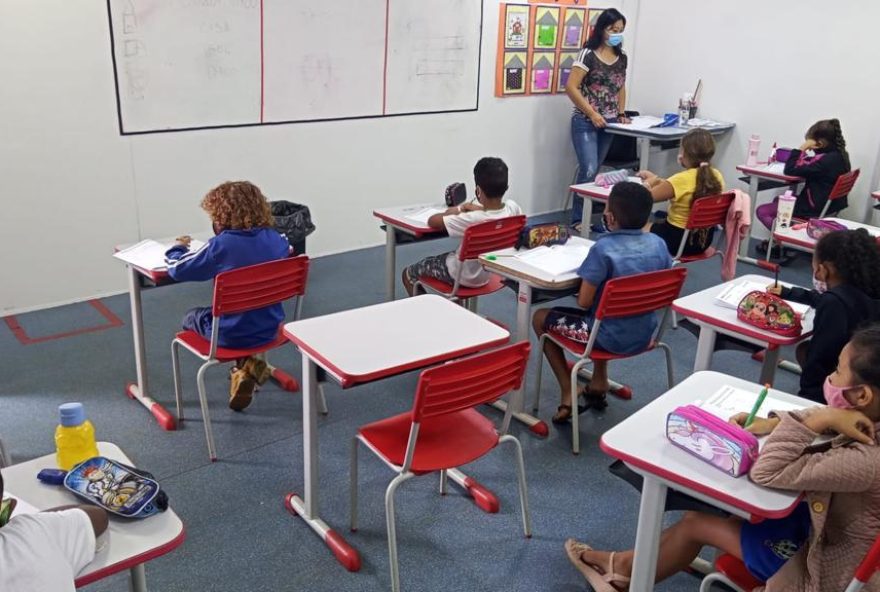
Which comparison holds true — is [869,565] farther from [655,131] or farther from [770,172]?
[655,131]

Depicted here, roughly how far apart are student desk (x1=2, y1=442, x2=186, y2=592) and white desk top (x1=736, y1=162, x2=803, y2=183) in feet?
16.7

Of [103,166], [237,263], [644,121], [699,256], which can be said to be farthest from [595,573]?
[644,121]

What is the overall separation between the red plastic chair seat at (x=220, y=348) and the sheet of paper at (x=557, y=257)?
3.58ft

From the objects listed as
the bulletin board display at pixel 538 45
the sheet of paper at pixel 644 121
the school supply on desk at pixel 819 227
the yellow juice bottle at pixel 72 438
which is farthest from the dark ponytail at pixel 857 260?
the bulletin board display at pixel 538 45

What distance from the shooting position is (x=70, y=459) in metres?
1.65

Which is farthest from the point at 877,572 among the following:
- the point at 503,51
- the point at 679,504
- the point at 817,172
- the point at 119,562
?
the point at 503,51

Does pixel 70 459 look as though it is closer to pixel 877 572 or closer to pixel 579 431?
pixel 877 572

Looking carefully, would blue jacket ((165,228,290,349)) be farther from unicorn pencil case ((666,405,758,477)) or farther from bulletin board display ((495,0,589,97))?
bulletin board display ((495,0,589,97))

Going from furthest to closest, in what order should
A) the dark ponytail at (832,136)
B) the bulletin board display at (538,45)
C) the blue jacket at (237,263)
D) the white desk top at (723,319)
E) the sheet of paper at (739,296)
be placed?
the bulletin board display at (538,45)
the dark ponytail at (832,136)
the blue jacket at (237,263)
the sheet of paper at (739,296)
the white desk top at (723,319)

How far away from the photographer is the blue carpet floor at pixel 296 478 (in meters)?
2.41

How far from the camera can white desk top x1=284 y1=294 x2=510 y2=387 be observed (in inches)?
85.8

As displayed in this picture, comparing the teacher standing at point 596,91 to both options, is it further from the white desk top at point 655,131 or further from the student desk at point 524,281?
the student desk at point 524,281

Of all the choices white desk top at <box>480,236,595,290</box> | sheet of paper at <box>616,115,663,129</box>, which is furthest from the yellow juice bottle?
sheet of paper at <box>616,115,663,129</box>

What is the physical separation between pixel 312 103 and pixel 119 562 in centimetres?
421
